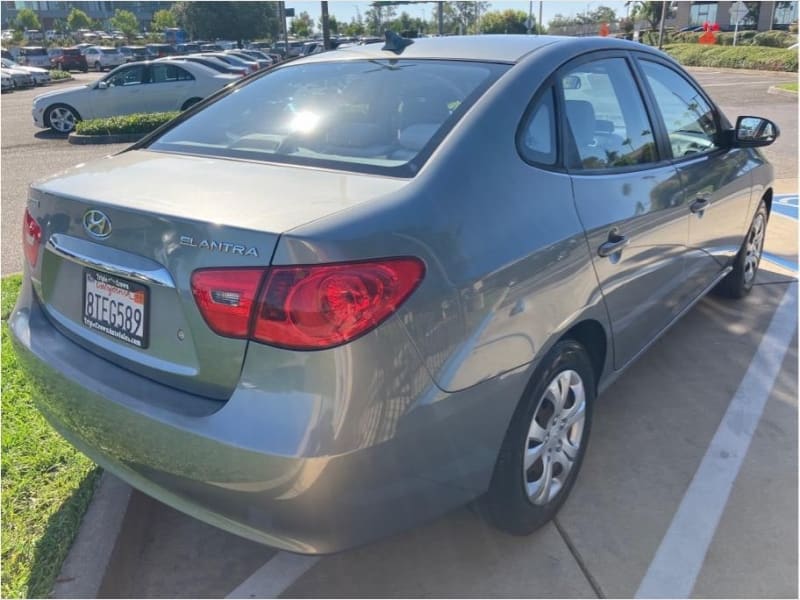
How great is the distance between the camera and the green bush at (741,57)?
30875mm

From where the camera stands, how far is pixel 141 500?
2.73 m

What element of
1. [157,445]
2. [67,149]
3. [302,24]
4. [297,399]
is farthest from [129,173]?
[302,24]

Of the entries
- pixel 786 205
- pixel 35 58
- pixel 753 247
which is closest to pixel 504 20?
pixel 35 58

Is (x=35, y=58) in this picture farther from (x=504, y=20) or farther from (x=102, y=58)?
(x=504, y=20)

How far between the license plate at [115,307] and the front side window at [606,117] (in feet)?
5.18

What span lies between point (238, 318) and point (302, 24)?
9228 cm

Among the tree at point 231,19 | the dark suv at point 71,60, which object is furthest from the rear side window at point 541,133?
the tree at point 231,19

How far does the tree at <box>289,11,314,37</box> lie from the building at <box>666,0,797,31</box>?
132 ft

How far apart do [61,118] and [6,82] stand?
19014 mm

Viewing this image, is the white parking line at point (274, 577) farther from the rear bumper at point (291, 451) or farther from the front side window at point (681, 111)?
the front side window at point (681, 111)

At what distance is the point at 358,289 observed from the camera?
1.79m

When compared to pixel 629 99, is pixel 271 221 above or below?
below

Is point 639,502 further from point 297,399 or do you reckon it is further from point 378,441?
point 297,399

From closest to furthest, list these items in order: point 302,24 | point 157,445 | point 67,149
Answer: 1. point 157,445
2. point 67,149
3. point 302,24
